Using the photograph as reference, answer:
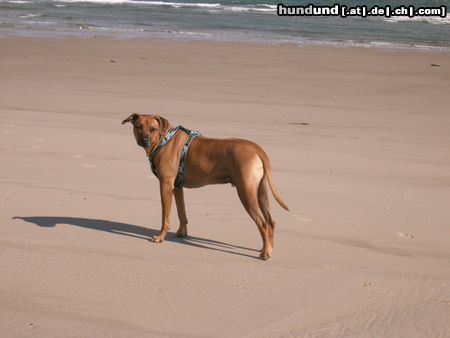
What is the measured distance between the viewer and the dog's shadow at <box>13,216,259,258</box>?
18.7ft

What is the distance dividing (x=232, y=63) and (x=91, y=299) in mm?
13702

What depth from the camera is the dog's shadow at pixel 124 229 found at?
570 cm

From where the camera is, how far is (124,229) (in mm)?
6004

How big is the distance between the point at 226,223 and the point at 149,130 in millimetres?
1082

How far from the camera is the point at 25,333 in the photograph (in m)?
4.01

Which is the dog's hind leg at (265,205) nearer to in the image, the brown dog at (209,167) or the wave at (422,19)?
the brown dog at (209,167)

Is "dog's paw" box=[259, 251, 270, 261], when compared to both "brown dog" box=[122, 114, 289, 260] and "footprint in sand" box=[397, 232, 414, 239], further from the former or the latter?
"footprint in sand" box=[397, 232, 414, 239]

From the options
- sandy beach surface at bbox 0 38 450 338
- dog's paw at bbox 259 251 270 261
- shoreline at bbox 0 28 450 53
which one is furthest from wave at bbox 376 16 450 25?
dog's paw at bbox 259 251 270 261

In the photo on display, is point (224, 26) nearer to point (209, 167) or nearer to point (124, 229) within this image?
point (124, 229)

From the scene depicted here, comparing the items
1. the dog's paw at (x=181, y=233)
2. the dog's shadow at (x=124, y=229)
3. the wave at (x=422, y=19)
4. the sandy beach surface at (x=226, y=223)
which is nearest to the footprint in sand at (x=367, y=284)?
the sandy beach surface at (x=226, y=223)

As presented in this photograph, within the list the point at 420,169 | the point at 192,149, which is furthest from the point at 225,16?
the point at 192,149

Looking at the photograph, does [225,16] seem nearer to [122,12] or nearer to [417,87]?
[122,12]

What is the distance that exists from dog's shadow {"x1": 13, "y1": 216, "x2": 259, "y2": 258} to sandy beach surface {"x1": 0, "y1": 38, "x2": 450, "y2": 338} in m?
0.02

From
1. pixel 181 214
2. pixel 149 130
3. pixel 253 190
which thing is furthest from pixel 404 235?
pixel 149 130
